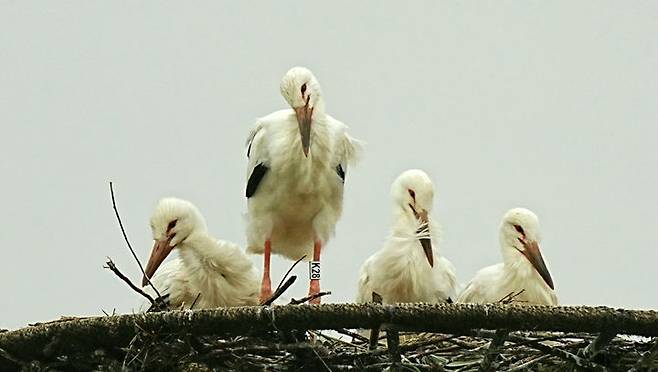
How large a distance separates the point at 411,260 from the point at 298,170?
60cm

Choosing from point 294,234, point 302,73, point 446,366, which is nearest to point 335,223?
point 294,234

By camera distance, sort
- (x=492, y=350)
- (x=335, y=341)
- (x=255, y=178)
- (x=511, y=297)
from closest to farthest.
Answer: (x=492, y=350), (x=335, y=341), (x=511, y=297), (x=255, y=178)

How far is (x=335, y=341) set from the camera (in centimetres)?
440

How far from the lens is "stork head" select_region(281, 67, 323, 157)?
562 cm

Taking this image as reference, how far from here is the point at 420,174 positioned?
6.02 m

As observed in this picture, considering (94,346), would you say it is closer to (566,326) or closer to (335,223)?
(566,326)

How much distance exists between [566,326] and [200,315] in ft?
3.52

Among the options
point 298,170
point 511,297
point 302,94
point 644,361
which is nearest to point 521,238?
point 511,297

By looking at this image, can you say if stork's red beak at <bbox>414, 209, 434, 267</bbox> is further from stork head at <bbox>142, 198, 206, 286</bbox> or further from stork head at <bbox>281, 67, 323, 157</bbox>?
stork head at <bbox>142, 198, 206, 286</bbox>

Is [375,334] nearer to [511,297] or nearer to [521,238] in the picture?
[511,297]

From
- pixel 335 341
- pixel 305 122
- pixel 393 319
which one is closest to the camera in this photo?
pixel 393 319

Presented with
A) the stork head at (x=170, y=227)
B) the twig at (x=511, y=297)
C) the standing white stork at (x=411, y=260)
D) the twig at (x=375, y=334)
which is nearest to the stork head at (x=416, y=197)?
the standing white stork at (x=411, y=260)

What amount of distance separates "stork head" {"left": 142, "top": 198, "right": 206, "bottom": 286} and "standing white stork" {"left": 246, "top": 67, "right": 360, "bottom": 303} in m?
0.28

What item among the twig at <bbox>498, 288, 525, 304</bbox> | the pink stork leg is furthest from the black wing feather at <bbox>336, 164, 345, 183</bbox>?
the twig at <bbox>498, 288, 525, 304</bbox>
